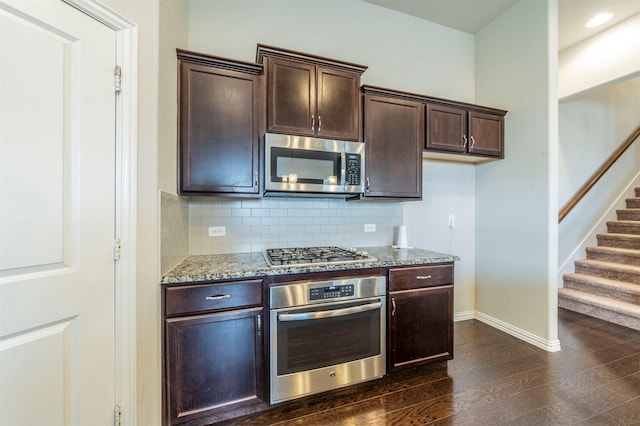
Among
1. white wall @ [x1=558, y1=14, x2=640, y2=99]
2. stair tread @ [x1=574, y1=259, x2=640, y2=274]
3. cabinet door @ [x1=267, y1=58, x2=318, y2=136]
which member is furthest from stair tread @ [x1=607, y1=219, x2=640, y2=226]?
cabinet door @ [x1=267, y1=58, x2=318, y2=136]

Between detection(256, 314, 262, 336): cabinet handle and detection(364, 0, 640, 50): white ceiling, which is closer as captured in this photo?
detection(256, 314, 262, 336): cabinet handle

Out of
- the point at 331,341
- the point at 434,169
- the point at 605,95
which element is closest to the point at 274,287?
the point at 331,341

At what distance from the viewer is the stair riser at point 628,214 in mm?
3938

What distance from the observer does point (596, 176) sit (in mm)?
3959

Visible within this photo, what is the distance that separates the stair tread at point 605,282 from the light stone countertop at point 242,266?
2.57m

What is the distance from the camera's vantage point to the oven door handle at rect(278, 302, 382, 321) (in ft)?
5.44

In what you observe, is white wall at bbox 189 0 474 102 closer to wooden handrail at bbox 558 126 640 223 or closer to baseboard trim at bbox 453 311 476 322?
wooden handrail at bbox 558 126 640 223

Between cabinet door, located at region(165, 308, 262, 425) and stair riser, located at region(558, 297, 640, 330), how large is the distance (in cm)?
379

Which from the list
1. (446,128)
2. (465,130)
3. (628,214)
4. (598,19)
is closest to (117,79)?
(446,128)

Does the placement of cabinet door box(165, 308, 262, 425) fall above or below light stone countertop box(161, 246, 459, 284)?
below

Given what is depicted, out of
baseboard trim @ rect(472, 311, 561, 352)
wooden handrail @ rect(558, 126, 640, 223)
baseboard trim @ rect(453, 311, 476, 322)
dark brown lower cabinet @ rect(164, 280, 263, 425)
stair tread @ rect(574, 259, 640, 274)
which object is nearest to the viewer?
dark brown lower cabinet @ rect(164, 280, 263, 425)

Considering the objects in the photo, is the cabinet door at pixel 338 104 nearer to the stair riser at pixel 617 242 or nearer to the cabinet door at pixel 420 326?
the cabinet door at pixel 420 326

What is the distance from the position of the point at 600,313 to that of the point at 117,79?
4.89 meters

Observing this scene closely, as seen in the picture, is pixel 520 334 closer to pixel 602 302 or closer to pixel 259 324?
pixel 602 302
